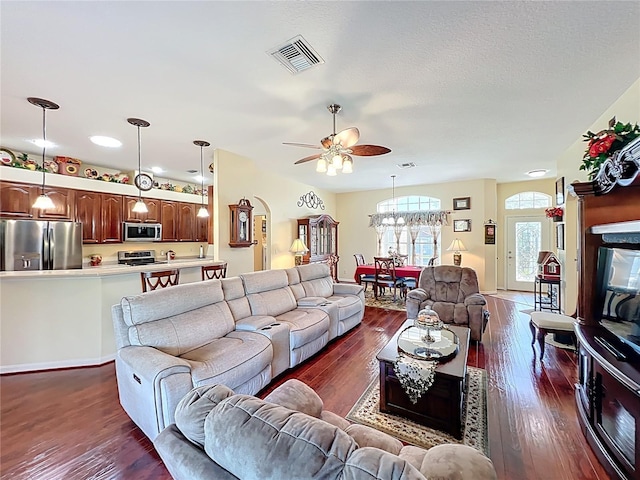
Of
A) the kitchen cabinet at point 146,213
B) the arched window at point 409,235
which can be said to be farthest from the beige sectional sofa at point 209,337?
the arched window at point 409,235

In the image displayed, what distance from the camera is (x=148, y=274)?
3285 millimetres

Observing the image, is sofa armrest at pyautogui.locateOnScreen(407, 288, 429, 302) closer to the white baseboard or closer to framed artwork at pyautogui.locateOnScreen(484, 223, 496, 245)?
framed artwork at pyautogui.locateOnScreen(484, 223, 496, 245)

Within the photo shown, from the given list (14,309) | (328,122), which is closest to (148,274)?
(14,309)

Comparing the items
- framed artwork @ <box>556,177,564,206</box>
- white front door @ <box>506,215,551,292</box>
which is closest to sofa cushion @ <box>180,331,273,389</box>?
framed artwork @ <box>556,177,564,206</box>

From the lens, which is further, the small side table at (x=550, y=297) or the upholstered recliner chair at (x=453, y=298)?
the small side table at (x=550, y=297)

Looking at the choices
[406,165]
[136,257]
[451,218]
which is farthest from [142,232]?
[451,218]

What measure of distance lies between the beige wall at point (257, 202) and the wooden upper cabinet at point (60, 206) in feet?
8.83

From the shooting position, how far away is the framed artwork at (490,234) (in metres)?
6.94

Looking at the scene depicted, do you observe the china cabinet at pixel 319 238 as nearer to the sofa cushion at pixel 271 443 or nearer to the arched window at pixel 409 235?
the arched window at pixel 409 235

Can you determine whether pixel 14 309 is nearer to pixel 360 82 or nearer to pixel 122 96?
pixel 122 96

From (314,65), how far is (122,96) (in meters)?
2.01

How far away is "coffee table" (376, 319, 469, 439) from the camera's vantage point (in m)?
2.05

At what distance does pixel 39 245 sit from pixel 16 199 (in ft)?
2.60

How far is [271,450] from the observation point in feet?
2.39
